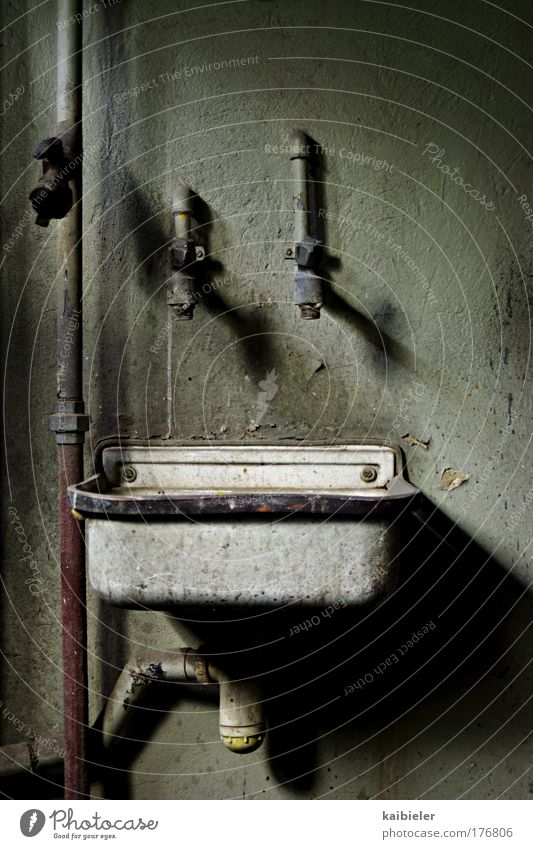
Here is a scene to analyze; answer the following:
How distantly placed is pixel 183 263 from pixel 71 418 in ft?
0.71

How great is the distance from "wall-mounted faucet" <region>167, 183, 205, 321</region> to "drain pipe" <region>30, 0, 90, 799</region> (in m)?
0.12

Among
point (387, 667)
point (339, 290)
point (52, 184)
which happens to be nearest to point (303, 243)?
point (339, 290)

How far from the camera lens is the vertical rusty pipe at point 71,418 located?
0.81 m

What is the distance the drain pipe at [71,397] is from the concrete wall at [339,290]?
6cm

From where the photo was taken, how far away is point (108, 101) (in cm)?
87

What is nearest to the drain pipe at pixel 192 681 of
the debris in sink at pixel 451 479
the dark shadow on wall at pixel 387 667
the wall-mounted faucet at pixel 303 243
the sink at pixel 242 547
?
the dark shadow on wall at pixel 387 667

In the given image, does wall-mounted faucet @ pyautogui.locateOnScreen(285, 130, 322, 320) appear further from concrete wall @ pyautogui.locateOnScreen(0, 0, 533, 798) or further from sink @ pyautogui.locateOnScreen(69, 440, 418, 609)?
sink @ pyautogui.locateOnScreen(69, 440, 418, 609)

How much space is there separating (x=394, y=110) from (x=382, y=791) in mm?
832


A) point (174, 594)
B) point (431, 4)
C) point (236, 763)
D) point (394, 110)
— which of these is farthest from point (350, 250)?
point (236, 763)

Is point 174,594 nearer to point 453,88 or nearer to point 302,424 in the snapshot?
point 302,424

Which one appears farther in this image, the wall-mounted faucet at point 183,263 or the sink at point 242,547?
the wall-mounted faucet at point 183,263

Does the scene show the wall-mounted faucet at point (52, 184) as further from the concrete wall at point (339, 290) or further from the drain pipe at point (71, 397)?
the concrete wall at point (339, 290)

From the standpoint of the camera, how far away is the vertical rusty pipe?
0.81 metres

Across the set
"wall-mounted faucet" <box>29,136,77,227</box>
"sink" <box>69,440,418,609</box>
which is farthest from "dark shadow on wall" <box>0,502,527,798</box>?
"wall-mounted faucet" <box>29,136,77,227</box>
